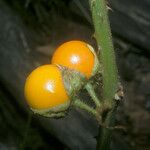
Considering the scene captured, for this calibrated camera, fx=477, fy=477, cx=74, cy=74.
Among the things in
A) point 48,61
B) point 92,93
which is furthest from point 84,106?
point 48,61

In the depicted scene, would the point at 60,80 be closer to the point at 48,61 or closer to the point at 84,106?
the point at 84,106

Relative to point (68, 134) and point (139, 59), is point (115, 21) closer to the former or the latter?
point (139, 59)

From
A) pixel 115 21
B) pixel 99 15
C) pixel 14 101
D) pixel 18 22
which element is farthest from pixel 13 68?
pixel 99 15

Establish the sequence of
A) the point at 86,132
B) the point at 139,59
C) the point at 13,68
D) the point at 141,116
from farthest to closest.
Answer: the point at 139,59 < the point at 141,116 < the point at 13,68 < the point at 86,132

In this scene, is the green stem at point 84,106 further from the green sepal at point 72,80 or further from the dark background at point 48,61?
the dark background at point 48,61

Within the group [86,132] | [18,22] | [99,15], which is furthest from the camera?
[18,22]

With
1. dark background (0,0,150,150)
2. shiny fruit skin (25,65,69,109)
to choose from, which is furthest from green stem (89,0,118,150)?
dark background (0,0,150,150)
